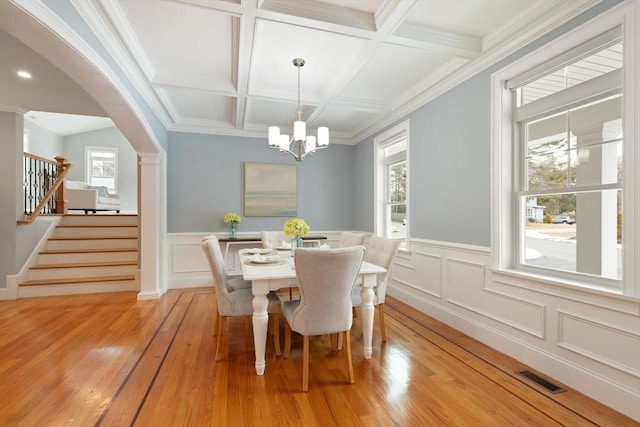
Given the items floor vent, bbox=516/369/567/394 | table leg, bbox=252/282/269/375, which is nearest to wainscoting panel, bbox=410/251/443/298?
floor vent, bbox=516/369/567/394

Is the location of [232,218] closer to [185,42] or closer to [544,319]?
[185,42]

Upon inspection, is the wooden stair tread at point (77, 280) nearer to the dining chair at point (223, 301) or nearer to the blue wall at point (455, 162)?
the dining chair at point (223, 301)

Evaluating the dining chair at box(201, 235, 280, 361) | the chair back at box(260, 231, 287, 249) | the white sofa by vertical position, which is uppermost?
the white sofa

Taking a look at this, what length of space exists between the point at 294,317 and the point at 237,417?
0.65 m

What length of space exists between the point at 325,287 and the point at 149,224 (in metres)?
3.21

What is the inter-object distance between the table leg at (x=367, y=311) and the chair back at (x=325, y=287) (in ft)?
1.08

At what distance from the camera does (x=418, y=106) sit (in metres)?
3.63

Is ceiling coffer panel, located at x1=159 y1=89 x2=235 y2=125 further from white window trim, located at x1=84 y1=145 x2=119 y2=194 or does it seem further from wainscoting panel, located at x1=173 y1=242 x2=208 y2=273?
white window trim, located at x1=84 y1=145 x2=119 y2=194

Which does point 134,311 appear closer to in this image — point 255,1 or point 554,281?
point 255,1

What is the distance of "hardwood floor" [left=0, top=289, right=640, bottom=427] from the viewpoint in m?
1.69

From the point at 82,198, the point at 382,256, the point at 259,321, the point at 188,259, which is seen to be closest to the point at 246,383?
the point at 259,321

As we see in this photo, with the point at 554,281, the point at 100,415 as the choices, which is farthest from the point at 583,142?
the point at 100,415

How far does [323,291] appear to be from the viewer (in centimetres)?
194

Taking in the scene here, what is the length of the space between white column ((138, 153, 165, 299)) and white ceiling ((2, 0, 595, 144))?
79cm
